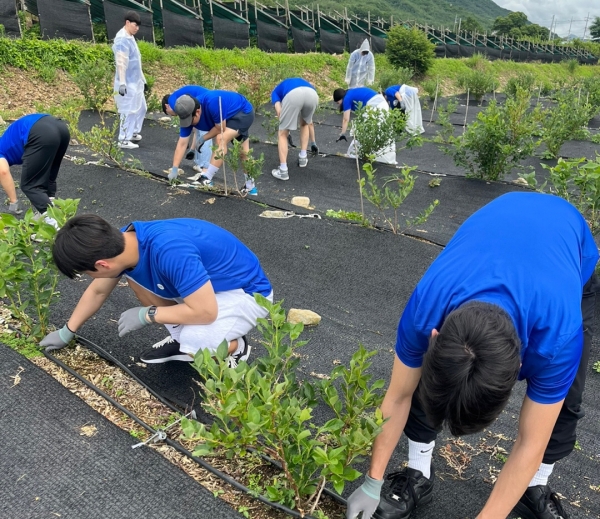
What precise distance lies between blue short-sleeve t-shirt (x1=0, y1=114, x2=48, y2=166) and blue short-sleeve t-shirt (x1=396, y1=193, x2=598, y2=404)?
3.49 metres

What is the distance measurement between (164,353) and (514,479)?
173cm

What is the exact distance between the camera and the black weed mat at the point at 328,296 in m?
2.09

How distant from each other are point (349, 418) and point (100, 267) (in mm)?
1099

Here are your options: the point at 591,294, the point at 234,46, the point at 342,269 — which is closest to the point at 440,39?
the point at 234,46

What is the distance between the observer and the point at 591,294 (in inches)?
68.9

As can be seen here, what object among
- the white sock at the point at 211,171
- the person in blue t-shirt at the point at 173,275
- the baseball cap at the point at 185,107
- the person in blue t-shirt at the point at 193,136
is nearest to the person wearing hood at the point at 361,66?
the person in blue t-shirt at the point at 193,136

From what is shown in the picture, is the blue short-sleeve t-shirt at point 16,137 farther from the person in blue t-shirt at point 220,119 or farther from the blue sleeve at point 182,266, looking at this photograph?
the blue sleeve at point 182,266

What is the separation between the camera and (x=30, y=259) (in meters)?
2.41

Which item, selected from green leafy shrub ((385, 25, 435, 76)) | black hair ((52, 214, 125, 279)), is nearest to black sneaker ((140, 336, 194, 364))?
black hair ((52, 214, 125, 279))

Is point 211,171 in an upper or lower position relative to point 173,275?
lower

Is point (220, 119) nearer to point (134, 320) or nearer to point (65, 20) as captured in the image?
point (134, 320)

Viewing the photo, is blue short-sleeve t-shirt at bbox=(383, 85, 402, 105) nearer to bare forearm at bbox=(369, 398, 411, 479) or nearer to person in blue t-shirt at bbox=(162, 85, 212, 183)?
person in blue t-shirt at bbox=(162, 85, 212, 183)

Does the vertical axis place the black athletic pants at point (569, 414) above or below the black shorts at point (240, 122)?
below

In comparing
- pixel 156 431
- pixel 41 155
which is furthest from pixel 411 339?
pixel 41 155
